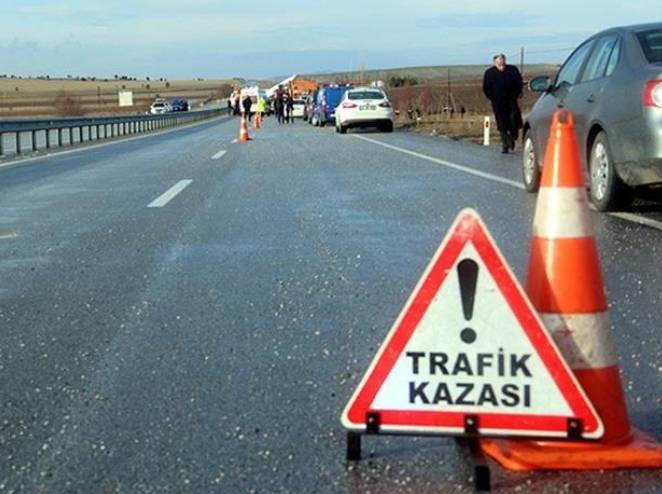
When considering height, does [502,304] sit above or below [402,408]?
above

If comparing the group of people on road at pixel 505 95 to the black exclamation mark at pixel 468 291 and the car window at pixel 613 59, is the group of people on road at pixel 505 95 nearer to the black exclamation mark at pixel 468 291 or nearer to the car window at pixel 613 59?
the car window at pixel 613 59

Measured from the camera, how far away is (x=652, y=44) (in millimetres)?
9062

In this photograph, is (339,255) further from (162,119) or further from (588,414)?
(162,119)

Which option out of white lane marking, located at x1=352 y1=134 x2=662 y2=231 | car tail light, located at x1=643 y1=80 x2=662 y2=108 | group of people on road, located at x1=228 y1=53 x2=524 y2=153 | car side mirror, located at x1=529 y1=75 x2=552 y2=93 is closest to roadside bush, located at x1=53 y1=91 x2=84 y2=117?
→ white lane marking, located at x1=352 y1=134 x2=662 y2=231

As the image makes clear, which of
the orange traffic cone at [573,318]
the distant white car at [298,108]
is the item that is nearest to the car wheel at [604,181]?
the orange traffic cone at [573,318]

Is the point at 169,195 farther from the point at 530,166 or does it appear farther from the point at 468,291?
the point at 468,291

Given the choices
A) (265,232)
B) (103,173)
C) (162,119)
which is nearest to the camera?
(265,232)

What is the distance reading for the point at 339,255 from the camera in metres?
7.75

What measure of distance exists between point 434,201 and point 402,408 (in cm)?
782

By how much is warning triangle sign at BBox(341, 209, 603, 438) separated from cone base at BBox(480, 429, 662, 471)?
9 centimetres

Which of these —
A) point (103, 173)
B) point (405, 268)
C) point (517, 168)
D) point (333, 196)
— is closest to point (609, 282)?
point (405, 268)

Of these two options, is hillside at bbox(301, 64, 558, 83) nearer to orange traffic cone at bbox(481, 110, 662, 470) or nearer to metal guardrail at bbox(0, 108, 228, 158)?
metal guardrail at bbox(0, 108, 228, 158)

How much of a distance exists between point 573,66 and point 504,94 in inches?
349

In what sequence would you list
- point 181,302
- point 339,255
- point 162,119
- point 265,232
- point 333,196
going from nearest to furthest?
point 181,302
point 339,255
point 265,232
point 333,196
point 162,119
